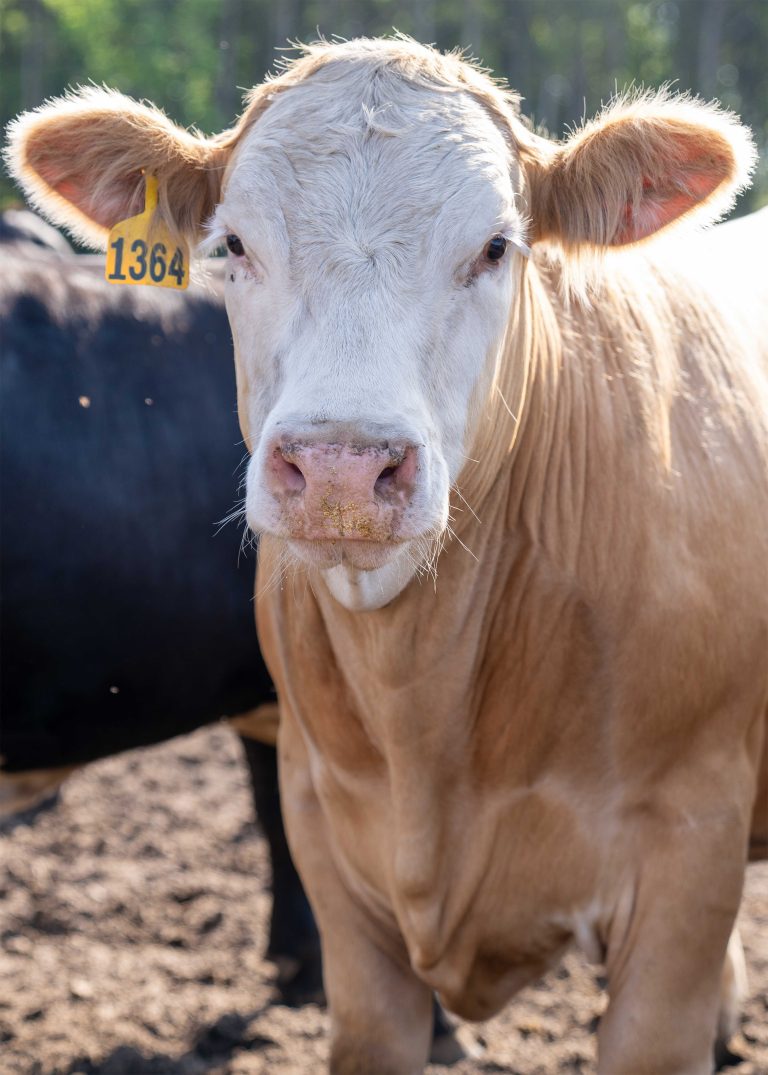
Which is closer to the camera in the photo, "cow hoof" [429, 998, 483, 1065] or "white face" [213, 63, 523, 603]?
"white face" [213, 63, 523, 603]

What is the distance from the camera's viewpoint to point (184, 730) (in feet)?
14.1

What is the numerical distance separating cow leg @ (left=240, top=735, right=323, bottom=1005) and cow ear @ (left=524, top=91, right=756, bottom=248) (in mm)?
2566

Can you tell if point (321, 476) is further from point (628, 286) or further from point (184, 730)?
point (184, 730)

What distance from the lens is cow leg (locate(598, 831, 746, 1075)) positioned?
8.79 ft

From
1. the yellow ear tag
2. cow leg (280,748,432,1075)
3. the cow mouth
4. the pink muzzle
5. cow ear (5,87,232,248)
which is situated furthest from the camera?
cow leg (280,748,432,1075)

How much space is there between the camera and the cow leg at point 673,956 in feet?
8.79

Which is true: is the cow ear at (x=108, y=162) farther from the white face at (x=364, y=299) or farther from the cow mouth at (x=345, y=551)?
the cow mouth at (x=345, y=551)

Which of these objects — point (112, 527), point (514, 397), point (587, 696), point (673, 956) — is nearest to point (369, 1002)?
point (673, 956)

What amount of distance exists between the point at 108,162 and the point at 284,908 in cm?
269

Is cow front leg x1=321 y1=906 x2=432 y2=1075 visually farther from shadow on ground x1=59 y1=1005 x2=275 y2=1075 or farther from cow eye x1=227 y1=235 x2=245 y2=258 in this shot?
cow eye x1=227 y1=235 x2=245 y2=258

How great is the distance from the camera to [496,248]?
250cm

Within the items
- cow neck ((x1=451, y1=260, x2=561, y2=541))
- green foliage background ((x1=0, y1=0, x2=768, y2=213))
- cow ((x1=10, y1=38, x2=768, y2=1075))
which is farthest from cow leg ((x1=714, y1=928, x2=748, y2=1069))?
green foliage background ((x1=0, y1=0, x2=768, y2=213))

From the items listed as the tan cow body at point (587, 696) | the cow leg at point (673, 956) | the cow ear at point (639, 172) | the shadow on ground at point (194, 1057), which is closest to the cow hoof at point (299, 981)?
the shadow on ground at point (194, 1057)

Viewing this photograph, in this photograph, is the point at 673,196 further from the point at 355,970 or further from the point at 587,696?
the point at 355,970
